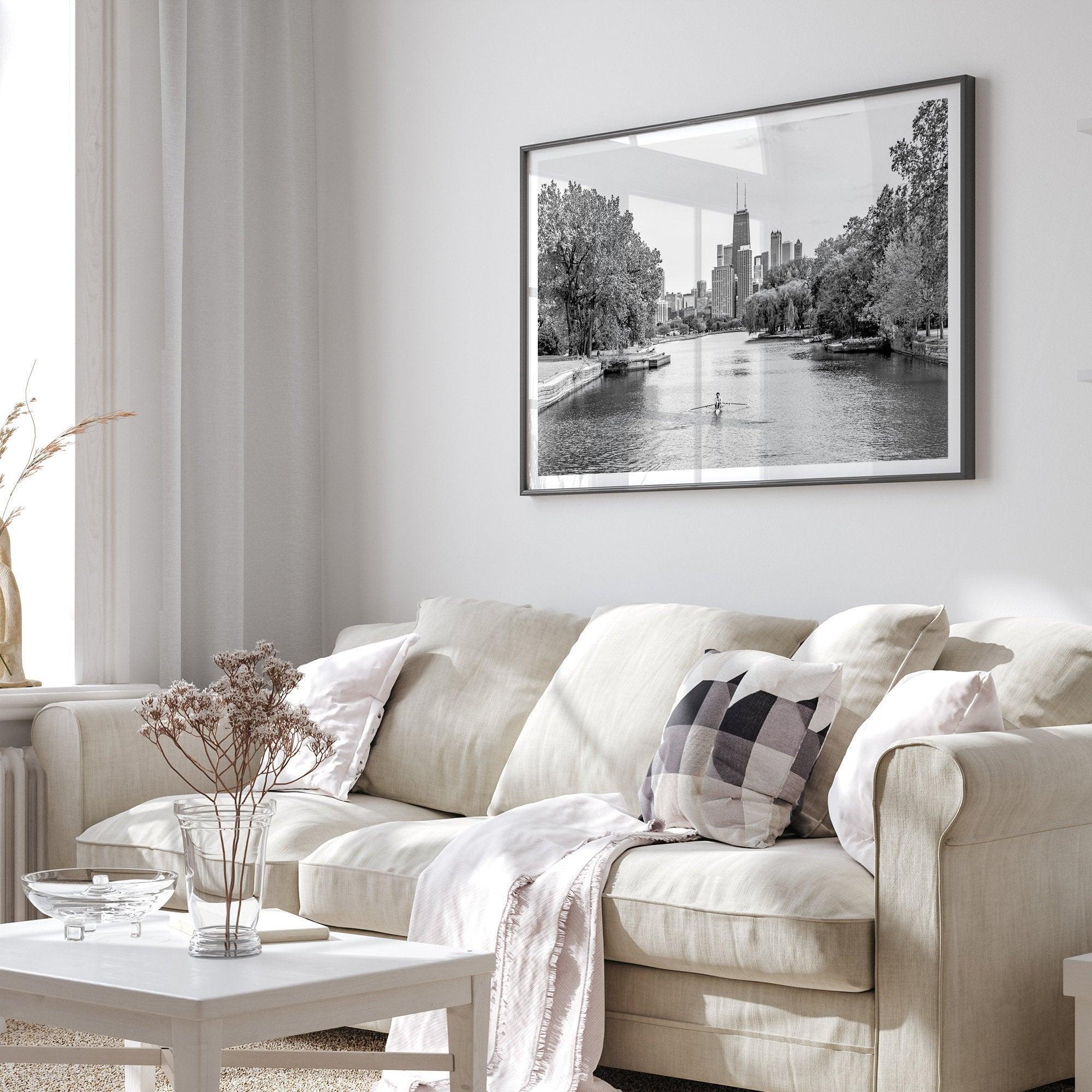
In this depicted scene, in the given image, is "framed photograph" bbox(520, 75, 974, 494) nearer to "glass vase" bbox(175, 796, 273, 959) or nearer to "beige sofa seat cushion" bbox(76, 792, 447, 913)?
"beige sofa seat cushion" bbox(76, 792, 447, 913)

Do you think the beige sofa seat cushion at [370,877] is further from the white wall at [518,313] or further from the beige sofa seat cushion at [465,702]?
the white wall at [518,313]

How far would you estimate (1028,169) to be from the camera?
340 centimetres

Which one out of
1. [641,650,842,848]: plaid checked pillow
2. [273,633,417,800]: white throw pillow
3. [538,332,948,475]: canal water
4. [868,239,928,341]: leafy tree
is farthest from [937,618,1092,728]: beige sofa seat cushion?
[273,633,417,800]: white throw pillow

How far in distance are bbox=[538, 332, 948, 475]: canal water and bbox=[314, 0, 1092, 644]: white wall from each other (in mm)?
98

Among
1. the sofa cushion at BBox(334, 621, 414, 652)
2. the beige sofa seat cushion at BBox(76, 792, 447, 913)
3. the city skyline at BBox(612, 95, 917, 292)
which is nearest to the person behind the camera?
the beige sofa seat cushion at BBox(76, 792, 447, 913)

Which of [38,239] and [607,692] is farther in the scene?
[38,239]

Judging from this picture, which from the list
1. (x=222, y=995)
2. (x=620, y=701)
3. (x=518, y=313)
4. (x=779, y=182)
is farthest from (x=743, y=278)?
(x=222, y=995)

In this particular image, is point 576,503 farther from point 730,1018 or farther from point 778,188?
point 730,1018

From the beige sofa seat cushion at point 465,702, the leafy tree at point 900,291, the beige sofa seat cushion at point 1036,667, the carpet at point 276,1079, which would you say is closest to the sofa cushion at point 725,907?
the carpet at point 276,1079

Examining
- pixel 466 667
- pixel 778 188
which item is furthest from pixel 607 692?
pixel 778 188

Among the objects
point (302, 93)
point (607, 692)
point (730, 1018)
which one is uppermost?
point (302, 93)

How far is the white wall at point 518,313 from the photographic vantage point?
133 inches

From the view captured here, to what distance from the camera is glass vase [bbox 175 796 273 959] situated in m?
2.10

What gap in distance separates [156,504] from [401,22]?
5.21 ft
